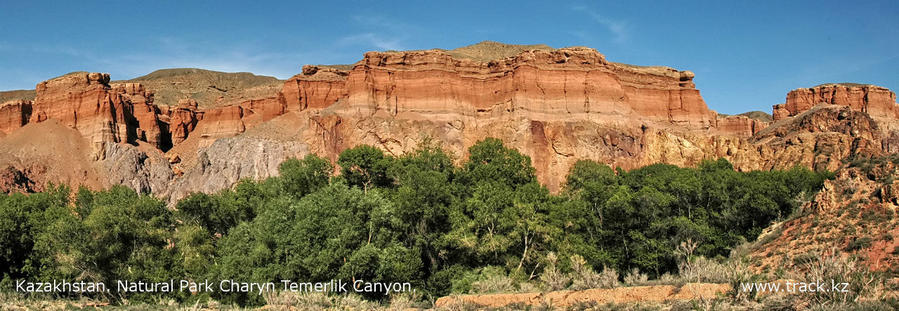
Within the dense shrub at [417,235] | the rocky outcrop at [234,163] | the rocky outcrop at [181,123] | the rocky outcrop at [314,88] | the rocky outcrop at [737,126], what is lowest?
the dense shrub at [417,235]

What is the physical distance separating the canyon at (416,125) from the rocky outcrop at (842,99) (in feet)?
70.1

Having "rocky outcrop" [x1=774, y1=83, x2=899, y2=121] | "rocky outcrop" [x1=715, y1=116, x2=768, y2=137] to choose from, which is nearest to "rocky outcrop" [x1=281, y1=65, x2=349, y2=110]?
"rocky outcrop" [x1=715, y1=116, x2=768, y2=137]

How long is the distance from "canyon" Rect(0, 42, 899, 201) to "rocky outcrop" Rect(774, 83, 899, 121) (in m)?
21.4

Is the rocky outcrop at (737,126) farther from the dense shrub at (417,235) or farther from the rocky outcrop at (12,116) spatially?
the rocky outcrop at (12,116)

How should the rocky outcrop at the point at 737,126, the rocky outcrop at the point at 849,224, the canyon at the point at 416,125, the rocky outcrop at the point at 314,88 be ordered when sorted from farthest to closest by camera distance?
the rocky outcrop at the point at 737,126, the rocky outcrop at the point at 314,88, the canyon at the point at 416,125, the rocky outcrop at the point at 849,224

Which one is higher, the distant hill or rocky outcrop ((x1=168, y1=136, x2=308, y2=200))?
the distant hill

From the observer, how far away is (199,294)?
33750mm

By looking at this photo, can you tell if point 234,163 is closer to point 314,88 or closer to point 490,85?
point 314,88

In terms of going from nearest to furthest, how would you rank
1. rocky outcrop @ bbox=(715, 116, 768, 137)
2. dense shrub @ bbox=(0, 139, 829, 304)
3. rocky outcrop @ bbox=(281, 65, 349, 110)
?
dense shrub @ bbox=(0, 139, 829, 304), rocky outcrop @ bbox=(281, 65, 349, 110), rocky outcrop @ bbox=(715, 116, 768, 137)

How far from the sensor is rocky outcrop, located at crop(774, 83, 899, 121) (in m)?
101

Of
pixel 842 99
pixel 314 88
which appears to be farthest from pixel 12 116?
pixel 842 99

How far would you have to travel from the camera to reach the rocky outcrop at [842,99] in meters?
101

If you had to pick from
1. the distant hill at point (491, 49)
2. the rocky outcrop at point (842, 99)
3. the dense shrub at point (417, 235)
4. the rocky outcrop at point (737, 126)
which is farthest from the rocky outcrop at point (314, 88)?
the rocky outcrop at point (842, 99)

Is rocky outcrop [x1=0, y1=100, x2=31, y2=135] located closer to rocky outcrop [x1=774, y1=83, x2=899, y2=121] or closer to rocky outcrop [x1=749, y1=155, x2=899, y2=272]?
rocky outcrop [x1=749, y1=155, x2=899, y2=272]
